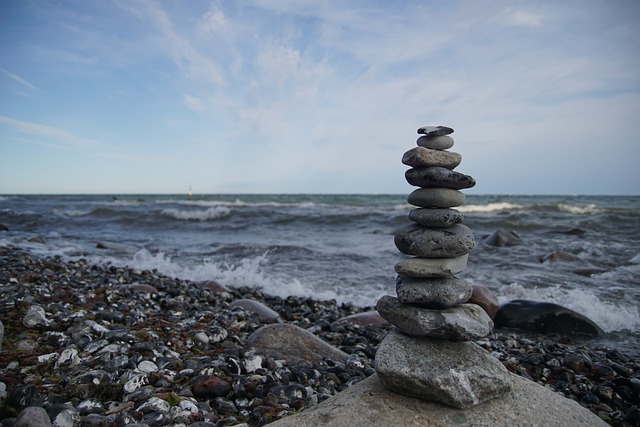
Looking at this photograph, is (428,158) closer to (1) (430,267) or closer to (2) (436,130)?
(2) (436,130)

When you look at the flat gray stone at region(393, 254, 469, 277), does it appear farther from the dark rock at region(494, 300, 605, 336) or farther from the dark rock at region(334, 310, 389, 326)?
the dark rock at region(494, 300, 605, 336)

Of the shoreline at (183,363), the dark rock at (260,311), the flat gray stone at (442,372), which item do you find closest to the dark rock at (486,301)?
the shoreline at (183,363)

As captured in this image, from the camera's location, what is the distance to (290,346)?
190 inches

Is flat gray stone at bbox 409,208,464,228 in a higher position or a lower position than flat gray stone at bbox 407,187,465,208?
lower

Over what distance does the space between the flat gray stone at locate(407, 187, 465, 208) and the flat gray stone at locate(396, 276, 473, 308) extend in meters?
0.68

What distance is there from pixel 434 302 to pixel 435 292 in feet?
0.32

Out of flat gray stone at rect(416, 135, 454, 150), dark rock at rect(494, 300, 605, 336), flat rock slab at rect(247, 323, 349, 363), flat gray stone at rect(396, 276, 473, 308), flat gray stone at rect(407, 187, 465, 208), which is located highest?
flat gray stone at rect(416, 135, 454, 150)

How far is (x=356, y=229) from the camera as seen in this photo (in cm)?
2231

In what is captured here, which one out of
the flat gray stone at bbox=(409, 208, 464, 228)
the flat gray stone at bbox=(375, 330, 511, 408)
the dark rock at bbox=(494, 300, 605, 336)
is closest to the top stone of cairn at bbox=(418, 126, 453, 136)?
the flat gray stone at bbox=(409, 208, 464, 228)

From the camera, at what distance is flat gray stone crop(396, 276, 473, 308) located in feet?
11.3

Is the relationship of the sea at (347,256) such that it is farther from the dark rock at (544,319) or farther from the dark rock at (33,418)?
the dark rock at (33,418)

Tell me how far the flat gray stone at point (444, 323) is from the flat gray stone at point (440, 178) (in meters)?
1.11

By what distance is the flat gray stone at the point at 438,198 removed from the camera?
358cm

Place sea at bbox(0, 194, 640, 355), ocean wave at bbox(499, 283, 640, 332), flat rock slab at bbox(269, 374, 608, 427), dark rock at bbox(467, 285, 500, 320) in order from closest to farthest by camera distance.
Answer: flat rock slab at bbox(269, 374, 608, 427) < ocean wave at bbox(499, 283, 640, 332) < dark rock at bbox(467, 285, 500, 320) < sea at bbox(0, 194, 640, 355)
